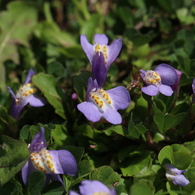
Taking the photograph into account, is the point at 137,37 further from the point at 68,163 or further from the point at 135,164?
the point at 68,163

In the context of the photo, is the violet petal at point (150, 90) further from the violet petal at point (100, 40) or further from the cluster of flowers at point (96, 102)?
the violet petal at point (100, 40)

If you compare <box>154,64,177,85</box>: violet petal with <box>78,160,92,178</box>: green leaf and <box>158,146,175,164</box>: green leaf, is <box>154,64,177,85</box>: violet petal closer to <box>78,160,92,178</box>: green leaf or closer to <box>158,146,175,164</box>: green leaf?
<box>158,146,175,164</box>: green leaf

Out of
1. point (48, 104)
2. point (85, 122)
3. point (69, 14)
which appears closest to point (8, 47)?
point (69, 14)

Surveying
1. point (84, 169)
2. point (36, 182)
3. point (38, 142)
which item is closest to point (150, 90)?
point (84, 169)

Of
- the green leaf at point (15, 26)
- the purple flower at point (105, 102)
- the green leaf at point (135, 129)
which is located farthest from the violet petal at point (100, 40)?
the green leaf at point (15, 26)

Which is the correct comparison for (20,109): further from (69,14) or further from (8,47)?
(69,14)

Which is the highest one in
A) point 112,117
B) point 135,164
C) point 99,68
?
point 99,68

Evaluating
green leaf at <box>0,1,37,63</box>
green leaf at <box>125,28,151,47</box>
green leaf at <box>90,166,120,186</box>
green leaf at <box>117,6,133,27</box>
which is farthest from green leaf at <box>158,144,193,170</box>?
green leaf at <box>0,1,37,63</box>
